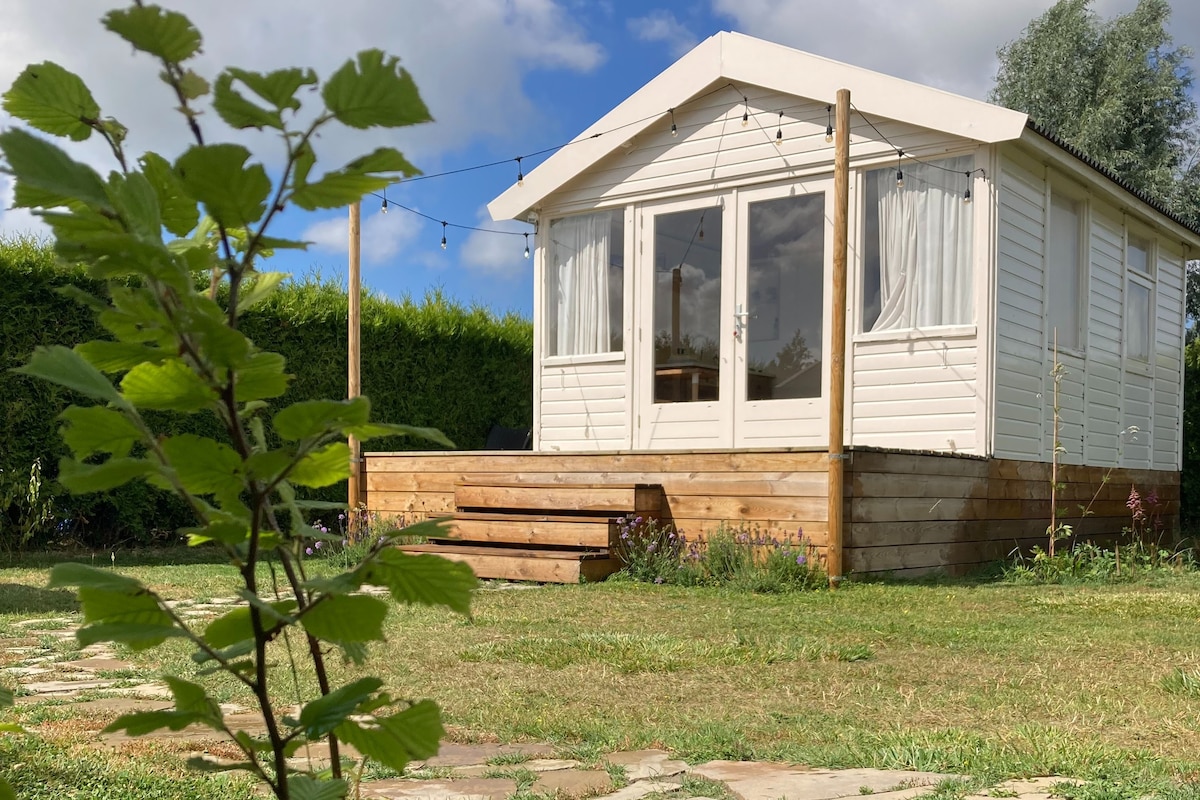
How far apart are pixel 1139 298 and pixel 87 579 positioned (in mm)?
11875

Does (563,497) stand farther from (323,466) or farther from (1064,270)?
(323,466)

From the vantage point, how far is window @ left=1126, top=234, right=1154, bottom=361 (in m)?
10.7

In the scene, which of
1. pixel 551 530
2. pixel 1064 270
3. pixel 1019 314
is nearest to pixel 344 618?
pixel 551 530

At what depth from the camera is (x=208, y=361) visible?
70cm

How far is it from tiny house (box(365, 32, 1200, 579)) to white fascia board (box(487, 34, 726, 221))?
0.02 m

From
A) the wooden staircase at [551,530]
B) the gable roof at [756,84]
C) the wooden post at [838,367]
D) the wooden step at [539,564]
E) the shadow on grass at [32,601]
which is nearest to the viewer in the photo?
the shadow on grass at [32,601]

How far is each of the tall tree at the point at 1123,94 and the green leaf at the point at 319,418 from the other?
23403 millimetres

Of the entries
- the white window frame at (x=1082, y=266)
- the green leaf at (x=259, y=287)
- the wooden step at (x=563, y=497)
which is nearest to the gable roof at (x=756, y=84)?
the white window frame at (x=1082, y=266)

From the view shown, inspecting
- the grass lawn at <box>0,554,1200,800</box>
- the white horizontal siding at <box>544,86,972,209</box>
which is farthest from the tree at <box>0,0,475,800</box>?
the white horizontal siding at <box>544,86,972,209</box>

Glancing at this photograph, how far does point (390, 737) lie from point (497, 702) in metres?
2.78

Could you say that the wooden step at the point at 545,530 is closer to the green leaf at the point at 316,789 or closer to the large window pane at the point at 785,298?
the large window pane at the point at 785,298

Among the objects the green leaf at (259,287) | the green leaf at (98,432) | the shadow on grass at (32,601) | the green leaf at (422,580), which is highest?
the green leaf at (259,287)

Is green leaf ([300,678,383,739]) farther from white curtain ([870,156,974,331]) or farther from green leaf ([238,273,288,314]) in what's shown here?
white curtain ([870,156,974,331])

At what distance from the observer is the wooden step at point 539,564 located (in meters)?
7.24
